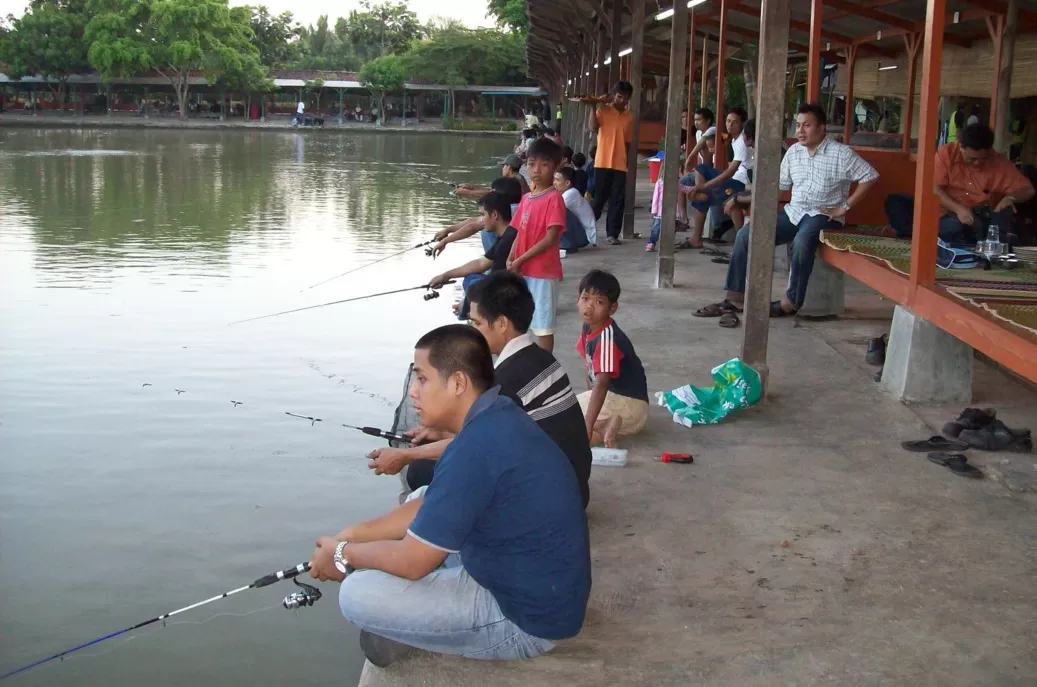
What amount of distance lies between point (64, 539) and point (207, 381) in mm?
2719

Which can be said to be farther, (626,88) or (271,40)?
(271,40)

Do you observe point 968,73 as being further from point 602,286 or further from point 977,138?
point 602,286

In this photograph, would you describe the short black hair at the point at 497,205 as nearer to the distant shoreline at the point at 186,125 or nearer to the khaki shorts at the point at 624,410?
the khaki shorts at the point at 624,410

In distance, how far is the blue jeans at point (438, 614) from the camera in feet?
10.3

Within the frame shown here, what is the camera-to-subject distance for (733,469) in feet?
16.5

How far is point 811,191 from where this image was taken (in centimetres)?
783

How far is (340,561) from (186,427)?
4248 millimetres

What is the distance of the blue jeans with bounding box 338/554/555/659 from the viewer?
10.3 ft

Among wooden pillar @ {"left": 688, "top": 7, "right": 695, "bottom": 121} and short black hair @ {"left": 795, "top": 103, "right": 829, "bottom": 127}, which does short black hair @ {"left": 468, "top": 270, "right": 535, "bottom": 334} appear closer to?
short black hair @ {"left": 795, "top": 103, "right": 829, "bottom": 127}

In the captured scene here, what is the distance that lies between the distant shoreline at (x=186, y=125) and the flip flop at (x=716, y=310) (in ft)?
151

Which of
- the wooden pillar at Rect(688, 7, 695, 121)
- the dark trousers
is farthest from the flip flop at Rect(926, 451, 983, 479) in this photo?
the wooden pillar at Rect(688, 7, 695, 121)

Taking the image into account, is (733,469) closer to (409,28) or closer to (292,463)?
(292,463)

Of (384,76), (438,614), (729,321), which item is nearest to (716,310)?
(729,321)

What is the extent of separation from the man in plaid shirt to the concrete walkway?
166 centimetres
